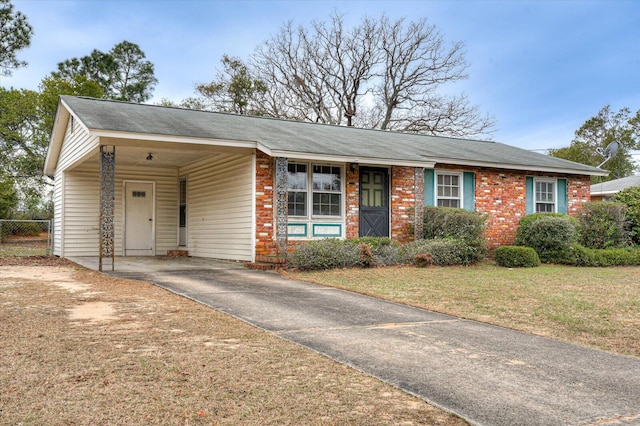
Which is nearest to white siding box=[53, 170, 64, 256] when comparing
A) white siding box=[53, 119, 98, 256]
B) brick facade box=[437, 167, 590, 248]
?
white siding box=[53, 119, 98, 256]

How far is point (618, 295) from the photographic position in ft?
30.7

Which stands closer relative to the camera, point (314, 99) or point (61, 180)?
point (61, 180)

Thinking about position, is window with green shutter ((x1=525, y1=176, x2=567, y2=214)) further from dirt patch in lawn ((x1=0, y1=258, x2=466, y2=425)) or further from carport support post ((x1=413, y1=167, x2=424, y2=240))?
dirt patch in lawn ((x1=0, y1=258, x2=466, y2=425))

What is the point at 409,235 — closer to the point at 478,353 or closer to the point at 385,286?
the point at 385,286

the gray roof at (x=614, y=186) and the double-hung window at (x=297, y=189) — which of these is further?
the gray roof at (x=614, y=186)

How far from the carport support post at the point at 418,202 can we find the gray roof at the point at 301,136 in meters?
0.45

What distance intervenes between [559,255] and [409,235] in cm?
397

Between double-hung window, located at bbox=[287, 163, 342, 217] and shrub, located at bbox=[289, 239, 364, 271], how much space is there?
4.83ft

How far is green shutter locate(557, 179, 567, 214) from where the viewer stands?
18408mm

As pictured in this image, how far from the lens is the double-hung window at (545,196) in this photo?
59.4 ft

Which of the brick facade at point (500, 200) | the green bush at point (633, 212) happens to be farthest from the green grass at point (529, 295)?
the green bush at point (633, 212)

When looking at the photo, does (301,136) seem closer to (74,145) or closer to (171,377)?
(74,145)

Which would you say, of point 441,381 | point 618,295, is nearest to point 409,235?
point 618,295

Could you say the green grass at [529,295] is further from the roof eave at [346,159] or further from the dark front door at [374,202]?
the roof eave at [346,159]
